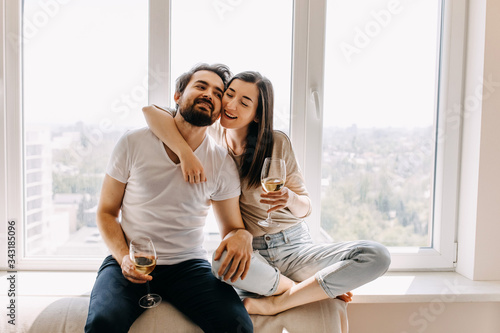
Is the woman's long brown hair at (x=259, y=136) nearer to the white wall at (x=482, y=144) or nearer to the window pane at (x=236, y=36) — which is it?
the window pane at (x=236, y=36)

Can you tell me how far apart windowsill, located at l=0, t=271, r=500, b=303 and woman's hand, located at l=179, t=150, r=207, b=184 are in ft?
2.26

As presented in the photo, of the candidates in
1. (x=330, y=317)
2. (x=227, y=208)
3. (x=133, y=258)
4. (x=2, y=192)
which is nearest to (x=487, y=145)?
(x=330, y=317)

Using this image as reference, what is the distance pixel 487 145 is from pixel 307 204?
95cm

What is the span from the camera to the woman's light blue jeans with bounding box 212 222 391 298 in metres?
1.63

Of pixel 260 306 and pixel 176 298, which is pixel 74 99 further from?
pixel 260 306

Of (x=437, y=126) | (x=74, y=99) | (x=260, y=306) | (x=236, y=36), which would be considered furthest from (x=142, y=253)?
(x=437, y=126)

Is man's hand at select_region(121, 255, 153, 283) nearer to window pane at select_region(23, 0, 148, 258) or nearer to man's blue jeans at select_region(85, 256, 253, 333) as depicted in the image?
man's blue jeans at select_region(85, 256, 253, 333)

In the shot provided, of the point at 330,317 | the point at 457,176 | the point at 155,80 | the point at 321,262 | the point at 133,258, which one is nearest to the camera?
the point at 133,258

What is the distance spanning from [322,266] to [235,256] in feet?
1.25

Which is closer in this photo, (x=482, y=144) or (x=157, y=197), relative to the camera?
(x=157, y=197)

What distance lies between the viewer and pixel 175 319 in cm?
155

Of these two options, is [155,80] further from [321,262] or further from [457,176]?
[457,176]

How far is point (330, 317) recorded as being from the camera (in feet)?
5.36

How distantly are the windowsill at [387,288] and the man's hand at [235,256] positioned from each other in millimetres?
578
